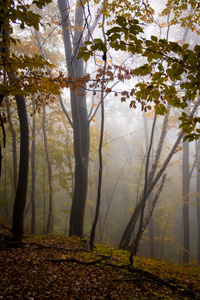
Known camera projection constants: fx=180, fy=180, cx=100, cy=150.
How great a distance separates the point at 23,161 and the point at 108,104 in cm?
1854

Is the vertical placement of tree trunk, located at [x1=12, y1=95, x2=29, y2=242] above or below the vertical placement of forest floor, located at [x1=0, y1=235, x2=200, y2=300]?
above

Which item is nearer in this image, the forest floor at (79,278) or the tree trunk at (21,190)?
the forest floor at (79,278)

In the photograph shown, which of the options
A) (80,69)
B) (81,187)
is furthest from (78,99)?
(81,187)

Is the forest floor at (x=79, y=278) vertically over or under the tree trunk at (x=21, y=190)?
under

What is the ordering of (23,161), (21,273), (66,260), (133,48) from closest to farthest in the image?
(133,48) → (21,273) → (66,260) → (23,161)

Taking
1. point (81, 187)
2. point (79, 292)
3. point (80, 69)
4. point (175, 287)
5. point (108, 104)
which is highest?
point (108, 104)

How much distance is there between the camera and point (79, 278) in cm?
310

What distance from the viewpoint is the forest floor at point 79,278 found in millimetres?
2600

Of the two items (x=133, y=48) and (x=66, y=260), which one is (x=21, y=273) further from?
(x=133, y=48)

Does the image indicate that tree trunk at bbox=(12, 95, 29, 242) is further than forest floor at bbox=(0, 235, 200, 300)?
Yes

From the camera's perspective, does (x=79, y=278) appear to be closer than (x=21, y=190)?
Yes

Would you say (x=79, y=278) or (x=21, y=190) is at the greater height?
(x=21, y=190)

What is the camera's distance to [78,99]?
6293mm

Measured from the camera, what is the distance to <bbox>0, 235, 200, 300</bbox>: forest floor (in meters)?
2.60
